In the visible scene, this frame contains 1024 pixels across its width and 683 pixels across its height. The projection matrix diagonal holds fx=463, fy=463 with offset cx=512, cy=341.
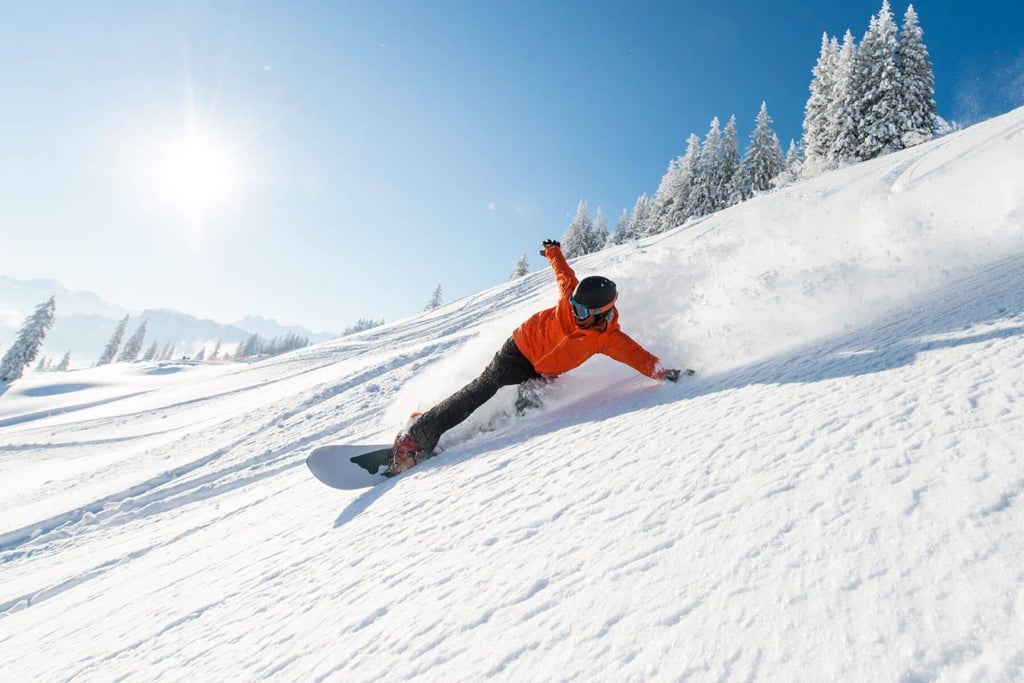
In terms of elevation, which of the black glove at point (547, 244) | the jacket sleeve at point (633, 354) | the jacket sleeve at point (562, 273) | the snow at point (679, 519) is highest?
the black glove at point (547, 244)

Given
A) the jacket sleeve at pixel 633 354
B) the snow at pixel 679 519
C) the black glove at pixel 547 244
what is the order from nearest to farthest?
the snow at pixel 679 519
the jacket sleeve at pixel 633 354
the black glove at pixel 547 244

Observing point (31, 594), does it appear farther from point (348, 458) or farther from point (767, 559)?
point (767, 559)

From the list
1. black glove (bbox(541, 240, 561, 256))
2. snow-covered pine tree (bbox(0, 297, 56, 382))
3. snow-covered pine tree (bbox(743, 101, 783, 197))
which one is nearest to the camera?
black glove (bbox(541, 240, 561, 256))

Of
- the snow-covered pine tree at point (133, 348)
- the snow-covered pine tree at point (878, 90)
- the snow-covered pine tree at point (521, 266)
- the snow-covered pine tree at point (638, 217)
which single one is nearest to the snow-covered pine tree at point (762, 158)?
the snow-covered pine tree at point (878, 90)

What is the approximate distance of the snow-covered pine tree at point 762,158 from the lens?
3266cm

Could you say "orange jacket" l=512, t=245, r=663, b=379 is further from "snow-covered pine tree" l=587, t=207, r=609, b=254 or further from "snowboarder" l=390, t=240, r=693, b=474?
"snow-covered pine tree" l=587, t=207, r=609, b=254

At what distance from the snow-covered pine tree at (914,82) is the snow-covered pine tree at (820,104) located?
380cm

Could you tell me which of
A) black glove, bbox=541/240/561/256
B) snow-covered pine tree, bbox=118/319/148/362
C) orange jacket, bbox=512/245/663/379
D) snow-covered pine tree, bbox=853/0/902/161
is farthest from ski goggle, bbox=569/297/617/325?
snow-covered pine tree, bbox=118/319/148/362

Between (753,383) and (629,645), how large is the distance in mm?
2104

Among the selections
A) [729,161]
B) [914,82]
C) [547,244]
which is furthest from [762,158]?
[547,244]

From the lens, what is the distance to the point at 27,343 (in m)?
37.5

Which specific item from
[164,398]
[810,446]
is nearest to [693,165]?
[164,398]

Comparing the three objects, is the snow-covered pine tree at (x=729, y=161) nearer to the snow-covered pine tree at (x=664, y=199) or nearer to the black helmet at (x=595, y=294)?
the snow-covered pine tree at (x=664, y=199)

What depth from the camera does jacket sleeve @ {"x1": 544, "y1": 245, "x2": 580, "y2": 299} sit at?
4.20 meters
